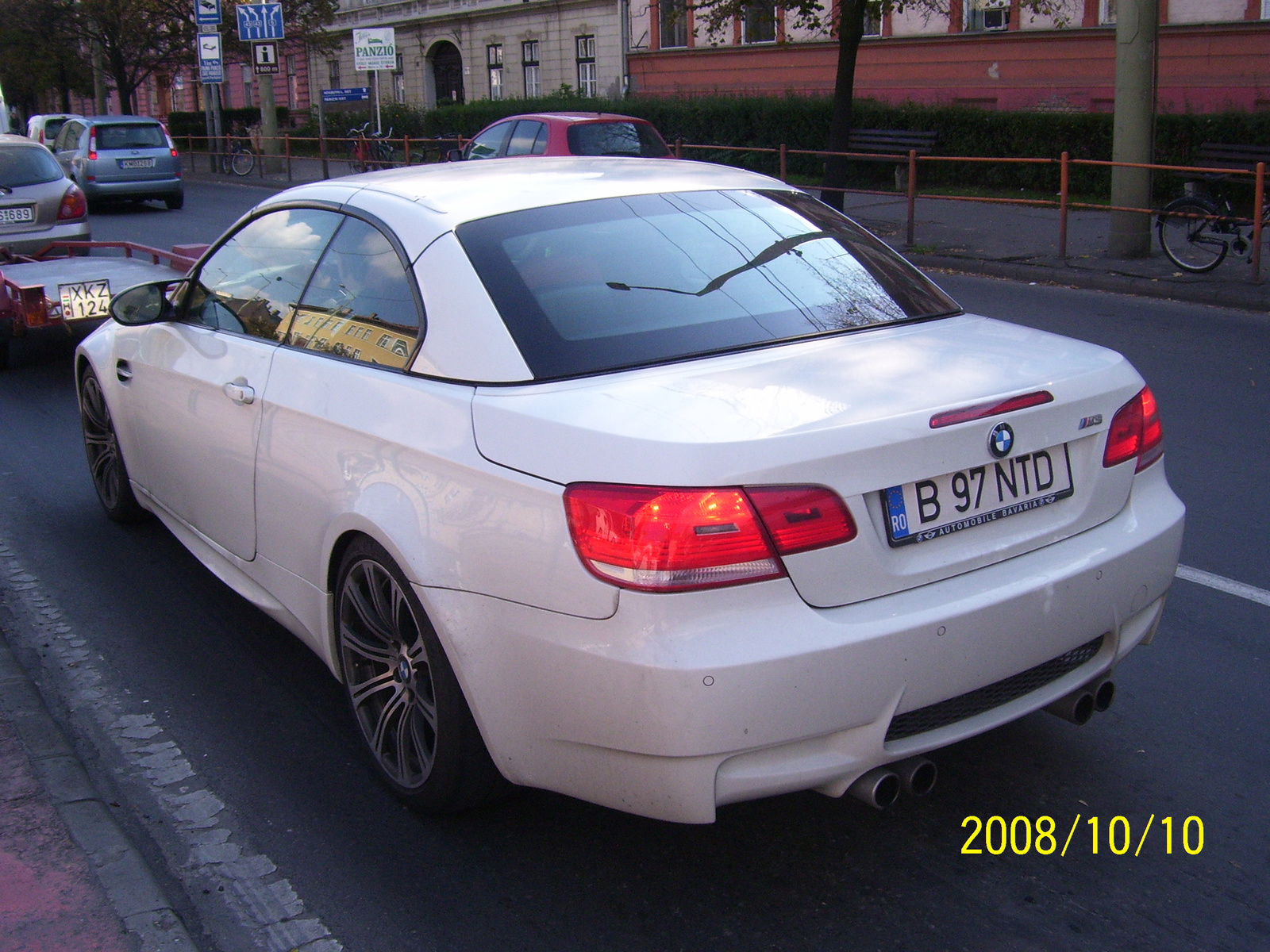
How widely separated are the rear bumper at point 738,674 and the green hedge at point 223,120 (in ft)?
156

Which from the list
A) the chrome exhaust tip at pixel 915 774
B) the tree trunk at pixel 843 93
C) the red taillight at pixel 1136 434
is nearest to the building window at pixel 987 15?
the tree trunk at pixel 843 93

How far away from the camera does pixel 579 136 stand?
1566cm

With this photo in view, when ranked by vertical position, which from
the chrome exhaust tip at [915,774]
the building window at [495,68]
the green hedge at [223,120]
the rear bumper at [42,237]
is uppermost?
the building window at [495,68]

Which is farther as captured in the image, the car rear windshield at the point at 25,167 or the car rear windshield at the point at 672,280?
the car rear windshield at the point at 25,167

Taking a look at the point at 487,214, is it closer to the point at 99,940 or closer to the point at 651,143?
the point at 99,940

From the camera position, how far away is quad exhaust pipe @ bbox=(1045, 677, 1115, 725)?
123 inches

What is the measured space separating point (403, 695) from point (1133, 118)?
40.2ft

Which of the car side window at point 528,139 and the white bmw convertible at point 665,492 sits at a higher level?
the car side window at point 528,139

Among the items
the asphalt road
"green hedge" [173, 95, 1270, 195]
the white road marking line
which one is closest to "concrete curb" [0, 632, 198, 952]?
the asphalt road

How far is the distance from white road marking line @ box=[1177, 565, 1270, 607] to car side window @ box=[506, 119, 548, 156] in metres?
12.1

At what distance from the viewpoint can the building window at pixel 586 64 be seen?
124ft

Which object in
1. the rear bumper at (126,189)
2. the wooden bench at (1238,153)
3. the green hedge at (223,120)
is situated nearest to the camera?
the wooden bench at (1238,153)

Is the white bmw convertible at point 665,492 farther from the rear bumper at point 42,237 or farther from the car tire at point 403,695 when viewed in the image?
the rear bumper at point 42,237

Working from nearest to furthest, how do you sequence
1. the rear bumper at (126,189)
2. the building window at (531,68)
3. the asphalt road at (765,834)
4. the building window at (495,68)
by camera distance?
the asphalt road at (765,834) < the rear bumper at (126,189) < the building window at (531,68) < the building window at (495,68)
